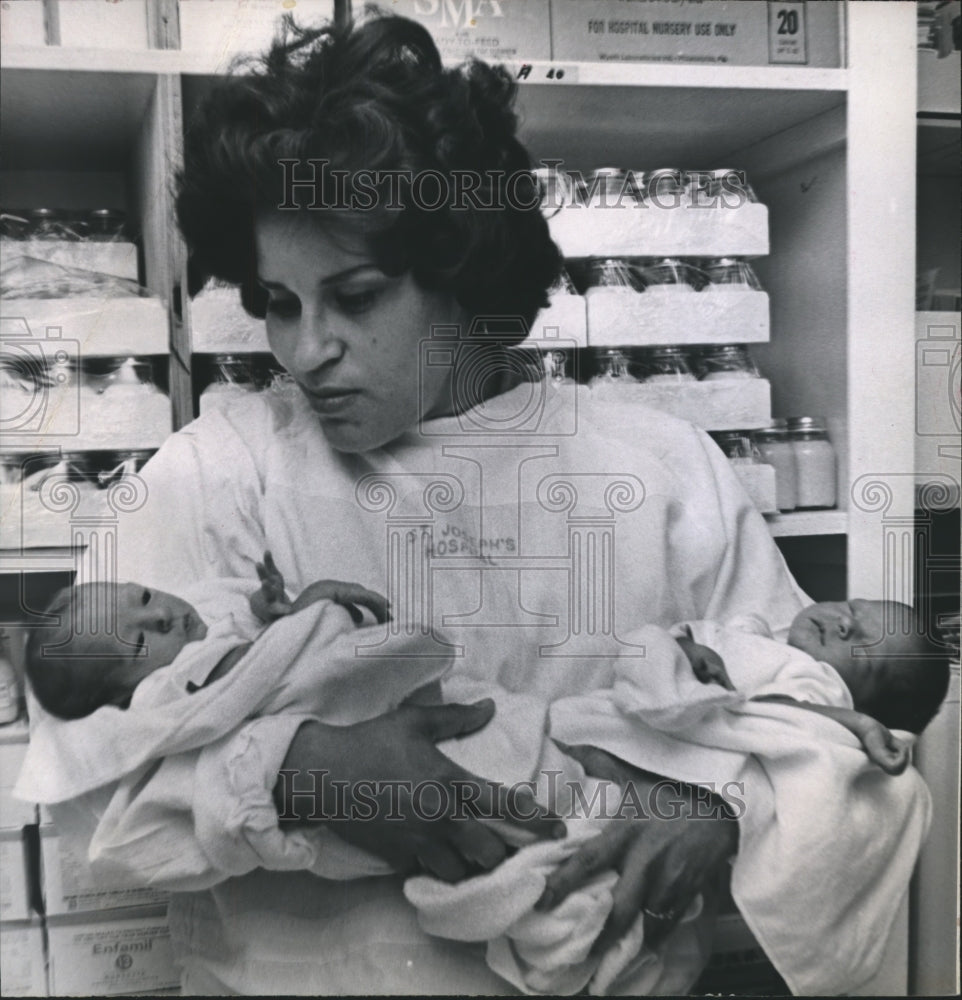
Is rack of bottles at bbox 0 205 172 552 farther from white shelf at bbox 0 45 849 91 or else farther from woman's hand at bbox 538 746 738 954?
woman's hand at bbox 538 746 738 954

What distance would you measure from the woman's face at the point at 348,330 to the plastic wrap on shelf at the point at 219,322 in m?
0.03

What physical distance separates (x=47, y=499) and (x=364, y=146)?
0.65 metres

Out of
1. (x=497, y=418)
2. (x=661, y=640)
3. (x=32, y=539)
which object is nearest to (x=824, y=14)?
(x=497, y=418)

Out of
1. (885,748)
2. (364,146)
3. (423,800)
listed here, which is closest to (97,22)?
(364,146)

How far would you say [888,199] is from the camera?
156 centimetres

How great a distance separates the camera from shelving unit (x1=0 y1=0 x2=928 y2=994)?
5.02ft

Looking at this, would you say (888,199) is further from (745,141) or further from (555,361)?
(555,361)

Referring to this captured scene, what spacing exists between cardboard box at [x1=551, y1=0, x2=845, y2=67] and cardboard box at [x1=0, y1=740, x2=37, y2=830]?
1.25 metres

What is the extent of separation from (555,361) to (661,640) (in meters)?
0.43

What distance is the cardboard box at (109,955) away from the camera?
1.49 meters

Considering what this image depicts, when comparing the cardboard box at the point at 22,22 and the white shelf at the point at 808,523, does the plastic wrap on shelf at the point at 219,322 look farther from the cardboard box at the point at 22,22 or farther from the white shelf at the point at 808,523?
the white shelf at the point at 808,523

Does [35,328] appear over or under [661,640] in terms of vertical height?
over

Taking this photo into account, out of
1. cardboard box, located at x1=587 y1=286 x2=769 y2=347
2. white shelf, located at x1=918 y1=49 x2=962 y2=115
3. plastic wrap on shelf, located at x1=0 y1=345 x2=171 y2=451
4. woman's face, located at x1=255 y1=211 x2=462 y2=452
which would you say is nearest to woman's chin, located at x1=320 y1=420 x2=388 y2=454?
woman's face, located at x1=255 y1=211 x2=462 y2=452

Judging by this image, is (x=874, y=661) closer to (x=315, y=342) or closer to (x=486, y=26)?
(x=315, y=342)
